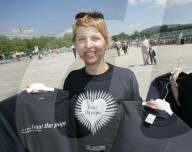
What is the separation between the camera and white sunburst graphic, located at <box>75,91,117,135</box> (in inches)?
57.2

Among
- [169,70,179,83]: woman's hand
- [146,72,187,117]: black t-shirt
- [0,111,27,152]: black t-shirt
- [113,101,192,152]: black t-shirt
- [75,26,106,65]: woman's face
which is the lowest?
[0,111,27,152]: black t-shirt

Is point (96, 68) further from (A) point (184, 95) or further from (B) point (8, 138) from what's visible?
(B) point (8, 138)

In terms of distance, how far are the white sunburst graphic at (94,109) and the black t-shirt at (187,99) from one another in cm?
53

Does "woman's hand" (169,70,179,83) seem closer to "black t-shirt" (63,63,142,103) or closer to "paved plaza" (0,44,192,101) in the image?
"black t-shirt" (63,63,142,103)

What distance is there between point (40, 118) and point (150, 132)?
94cm

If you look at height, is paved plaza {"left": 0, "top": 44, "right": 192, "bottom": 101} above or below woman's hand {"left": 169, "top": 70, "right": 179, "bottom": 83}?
below

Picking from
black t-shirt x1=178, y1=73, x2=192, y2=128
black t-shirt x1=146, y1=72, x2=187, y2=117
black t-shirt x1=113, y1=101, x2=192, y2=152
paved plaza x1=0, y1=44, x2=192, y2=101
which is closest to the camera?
black t-shirt x1=113, y1=101, x2=192, y2=152

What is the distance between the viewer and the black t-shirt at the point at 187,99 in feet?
4.34

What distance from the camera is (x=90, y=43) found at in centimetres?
145

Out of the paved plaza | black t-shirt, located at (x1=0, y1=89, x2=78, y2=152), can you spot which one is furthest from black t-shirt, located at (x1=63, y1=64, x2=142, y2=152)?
the paved plaza

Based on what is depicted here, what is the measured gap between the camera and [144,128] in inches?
49.7

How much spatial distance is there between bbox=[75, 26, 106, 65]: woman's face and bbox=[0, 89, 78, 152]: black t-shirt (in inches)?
14.8

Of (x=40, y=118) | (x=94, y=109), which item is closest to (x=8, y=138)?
(x=40, y=118)

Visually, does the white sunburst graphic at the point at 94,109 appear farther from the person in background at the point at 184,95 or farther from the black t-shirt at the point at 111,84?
the person in background at the point at 184,95
